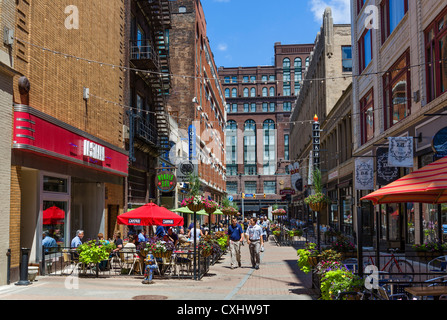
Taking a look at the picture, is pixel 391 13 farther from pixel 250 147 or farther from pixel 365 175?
pixel 250 147

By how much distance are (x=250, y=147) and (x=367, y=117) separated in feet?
270

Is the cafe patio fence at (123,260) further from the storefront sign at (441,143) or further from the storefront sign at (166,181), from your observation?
the storefront sign at (166,181)

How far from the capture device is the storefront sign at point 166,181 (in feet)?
94.9

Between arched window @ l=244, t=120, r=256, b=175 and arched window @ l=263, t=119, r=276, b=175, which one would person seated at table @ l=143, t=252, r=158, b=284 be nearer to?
arched window @ l=244, t=120, r=256, b=175

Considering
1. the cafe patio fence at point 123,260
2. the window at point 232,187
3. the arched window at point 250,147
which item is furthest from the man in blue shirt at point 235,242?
the arched window at point 250,147

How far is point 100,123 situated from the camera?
840 inches

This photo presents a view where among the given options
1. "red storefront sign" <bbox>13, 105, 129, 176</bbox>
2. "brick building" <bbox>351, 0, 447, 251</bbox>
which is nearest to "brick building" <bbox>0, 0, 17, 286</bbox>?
"red storefront sign" <bbox>13, 105, 129, 176</bbox>

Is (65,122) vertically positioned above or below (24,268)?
above

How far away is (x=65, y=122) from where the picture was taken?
56.4 ft

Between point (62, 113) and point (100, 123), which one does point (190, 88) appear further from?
point (62, 113)

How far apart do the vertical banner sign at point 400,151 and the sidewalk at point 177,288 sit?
17.4 ft

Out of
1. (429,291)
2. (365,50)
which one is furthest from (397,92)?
(429,291)

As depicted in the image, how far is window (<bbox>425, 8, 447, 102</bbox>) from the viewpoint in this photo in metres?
16.1

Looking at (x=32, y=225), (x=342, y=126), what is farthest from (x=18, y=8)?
(x=342, y=126)
